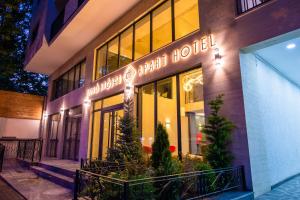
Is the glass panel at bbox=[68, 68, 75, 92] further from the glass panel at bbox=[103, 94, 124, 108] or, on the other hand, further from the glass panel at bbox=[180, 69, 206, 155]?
the glass panel at bbox=[180, 69, 206, 155]

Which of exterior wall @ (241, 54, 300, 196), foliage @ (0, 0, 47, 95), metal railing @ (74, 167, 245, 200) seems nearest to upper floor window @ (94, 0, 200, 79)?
exterior wall @ (241, 54, 300, 196)

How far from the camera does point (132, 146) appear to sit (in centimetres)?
595

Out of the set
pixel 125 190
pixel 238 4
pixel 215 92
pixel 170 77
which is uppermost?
pixel 238 4

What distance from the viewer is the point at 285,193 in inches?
190

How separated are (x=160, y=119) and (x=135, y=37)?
147 inches

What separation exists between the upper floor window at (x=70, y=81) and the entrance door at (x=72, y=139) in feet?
6.55

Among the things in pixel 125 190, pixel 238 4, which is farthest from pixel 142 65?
pixel 125 190

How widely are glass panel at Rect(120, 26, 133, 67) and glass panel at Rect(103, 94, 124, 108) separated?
4.47 ft

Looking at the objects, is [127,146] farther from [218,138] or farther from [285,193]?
[285,193]

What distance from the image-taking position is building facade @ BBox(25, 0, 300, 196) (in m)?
4.67

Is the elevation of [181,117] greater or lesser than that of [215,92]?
lesser

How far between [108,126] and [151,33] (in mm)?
4255

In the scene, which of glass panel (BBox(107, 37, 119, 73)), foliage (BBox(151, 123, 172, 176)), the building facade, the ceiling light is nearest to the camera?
foliage (BBox(151, 123, 172, 176))

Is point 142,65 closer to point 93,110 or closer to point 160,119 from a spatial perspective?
point 160,119
